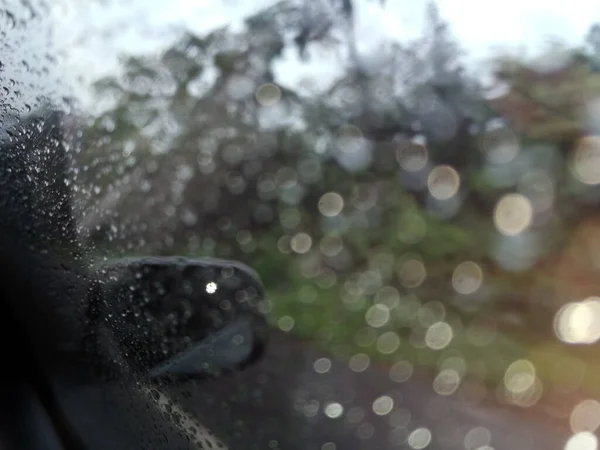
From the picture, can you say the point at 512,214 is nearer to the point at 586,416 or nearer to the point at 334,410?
the point at 586,416

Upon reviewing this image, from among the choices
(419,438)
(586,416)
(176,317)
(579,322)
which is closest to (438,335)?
(579,322)

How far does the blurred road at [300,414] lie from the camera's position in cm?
242

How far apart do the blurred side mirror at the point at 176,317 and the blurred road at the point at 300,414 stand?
0.12 m

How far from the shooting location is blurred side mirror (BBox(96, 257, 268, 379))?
2.77m

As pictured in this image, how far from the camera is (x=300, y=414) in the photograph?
4.62m

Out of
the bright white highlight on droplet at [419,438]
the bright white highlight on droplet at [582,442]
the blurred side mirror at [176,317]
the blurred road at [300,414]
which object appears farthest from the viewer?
the bright white highlight on droplet at [419,438]

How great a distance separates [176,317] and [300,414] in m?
1.39

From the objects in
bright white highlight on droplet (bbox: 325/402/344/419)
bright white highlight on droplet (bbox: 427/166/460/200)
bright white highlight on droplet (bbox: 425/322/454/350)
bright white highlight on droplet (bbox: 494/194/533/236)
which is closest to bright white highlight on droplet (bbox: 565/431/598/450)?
bright white highlight on droplet (bbox: 325/402/344/419)

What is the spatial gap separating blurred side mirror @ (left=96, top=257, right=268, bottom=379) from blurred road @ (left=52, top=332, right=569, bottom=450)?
12cm

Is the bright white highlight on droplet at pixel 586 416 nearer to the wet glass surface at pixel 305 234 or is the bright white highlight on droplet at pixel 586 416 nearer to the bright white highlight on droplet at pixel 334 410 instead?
the wet glass surface at pixel 305 234

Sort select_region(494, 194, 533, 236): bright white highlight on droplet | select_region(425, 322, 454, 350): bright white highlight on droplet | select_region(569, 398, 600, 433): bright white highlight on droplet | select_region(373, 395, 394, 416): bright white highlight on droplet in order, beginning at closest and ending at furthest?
select_region(569, 398, 600, 433): bright white highlight on droplet → select_region(373, 395, 394, 416): bright white highlight on droplet → select_region(425, 322, 454, 350): bright white highlight on droplet → select_region(494, 194, 533, 236): bright white highlight on droplet

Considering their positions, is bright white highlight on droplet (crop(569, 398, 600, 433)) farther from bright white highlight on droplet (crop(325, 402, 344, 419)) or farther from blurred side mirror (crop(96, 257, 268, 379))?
blurred side mirror (crop(96, 257, 268, 379))

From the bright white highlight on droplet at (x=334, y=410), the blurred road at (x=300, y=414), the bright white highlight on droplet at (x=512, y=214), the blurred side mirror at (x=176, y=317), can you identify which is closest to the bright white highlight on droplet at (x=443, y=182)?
the bright white highlight on droplet at (x=512, y=214)

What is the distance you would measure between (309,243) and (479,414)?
3.10 m
